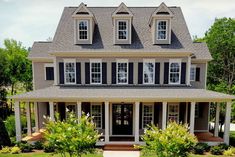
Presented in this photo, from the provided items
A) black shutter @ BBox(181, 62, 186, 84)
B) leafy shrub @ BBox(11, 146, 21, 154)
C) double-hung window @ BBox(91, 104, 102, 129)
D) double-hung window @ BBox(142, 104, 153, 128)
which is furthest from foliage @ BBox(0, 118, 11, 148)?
black shutter @ BBox(181, 62, 186, 84)

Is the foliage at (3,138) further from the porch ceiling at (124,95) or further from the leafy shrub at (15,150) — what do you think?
the porch ceiling at (124,95)

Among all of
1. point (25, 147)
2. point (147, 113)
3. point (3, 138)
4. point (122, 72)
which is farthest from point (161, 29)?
point (3, 138)

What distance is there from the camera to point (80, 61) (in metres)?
19.7

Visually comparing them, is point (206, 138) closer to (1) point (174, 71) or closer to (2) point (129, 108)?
(1) point (174, 71)

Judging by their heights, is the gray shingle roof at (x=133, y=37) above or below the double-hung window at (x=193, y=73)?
above

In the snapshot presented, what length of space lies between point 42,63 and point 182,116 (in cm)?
1512

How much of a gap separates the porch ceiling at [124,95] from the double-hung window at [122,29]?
5208 millimetres

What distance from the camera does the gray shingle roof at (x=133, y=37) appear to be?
1975 centimetres

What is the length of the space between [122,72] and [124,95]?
3.23 meters

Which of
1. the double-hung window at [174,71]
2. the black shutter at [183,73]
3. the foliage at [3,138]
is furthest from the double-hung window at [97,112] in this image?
the black shutter at [183,73]

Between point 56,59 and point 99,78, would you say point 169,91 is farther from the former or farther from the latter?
point 56,59

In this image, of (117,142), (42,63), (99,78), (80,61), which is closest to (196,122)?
(117,142)

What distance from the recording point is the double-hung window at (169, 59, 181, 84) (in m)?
19.7

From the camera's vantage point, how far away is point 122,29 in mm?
20219
